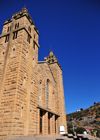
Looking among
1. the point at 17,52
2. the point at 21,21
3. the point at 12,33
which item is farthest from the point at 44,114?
the point at 21,21

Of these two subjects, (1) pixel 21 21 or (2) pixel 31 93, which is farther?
(1) pixel 21 21

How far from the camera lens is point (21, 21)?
1452 centimetres

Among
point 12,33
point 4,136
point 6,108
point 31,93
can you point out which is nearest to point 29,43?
point 12,33

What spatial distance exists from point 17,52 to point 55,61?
13430 millimetres

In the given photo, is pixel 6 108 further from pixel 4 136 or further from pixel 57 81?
pixel 57 81

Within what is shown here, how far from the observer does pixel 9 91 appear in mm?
9531

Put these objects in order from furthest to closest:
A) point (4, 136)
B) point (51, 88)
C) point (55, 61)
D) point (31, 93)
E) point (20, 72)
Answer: point (55, 61), point (51, 88), point (31, 93), point (20, 72), point (4, 136)

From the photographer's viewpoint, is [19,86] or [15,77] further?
[15,77]

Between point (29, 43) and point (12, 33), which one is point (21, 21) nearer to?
point (12, 33)

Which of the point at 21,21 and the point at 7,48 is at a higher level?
the point at 21,21

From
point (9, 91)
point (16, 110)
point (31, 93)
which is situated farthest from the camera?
point (31, 93)

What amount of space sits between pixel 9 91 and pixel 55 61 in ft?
52.1

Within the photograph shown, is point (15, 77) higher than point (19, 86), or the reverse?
point (15, 77)

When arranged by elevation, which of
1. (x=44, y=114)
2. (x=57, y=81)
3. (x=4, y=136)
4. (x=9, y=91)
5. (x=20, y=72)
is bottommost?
(x=4, y=136)
